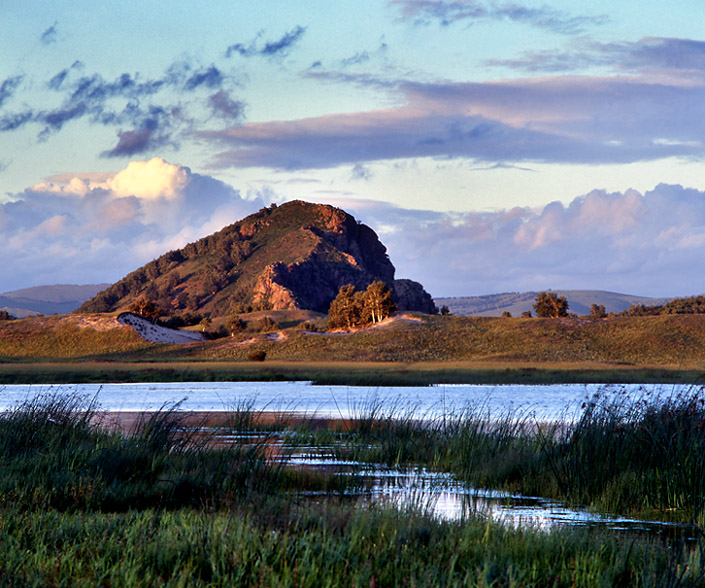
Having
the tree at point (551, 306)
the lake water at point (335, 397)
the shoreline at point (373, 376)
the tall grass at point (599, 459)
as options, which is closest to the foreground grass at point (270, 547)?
the tall grass at point (599, 459)

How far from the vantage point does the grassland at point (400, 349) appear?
64.6 meters

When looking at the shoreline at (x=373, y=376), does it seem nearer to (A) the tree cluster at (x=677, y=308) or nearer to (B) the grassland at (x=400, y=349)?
(B) the grassland at (x=400, y=349)

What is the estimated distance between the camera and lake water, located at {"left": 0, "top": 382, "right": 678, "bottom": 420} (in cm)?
2833

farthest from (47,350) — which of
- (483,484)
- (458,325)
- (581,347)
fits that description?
(483,484)

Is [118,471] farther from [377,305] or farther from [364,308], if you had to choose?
Answer: [364,308]

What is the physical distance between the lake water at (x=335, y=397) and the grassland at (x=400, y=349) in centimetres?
1143

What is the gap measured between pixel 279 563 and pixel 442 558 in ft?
4.46

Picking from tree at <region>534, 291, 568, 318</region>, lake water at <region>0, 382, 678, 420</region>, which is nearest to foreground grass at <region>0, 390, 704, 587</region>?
lake water at <region>0, 382, 678, 420</region>

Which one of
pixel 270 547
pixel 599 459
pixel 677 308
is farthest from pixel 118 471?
pixel 677 308

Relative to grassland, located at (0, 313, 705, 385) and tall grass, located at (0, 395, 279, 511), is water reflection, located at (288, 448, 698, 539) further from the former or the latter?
grassland, located at (0, 313, 705, 385)

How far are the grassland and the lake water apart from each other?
11.4 m

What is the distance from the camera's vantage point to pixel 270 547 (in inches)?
247

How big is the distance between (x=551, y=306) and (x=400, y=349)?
134 feet

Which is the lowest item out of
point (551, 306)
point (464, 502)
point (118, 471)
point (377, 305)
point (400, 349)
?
point (400, 349)
